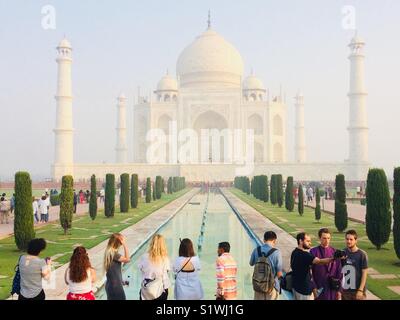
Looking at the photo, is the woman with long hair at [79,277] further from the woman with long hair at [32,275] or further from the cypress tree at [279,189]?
the cypress tree at [279,189]

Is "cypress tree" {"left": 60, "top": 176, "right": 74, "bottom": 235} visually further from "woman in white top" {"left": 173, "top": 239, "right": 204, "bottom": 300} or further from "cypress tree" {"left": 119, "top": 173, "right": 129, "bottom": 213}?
"woman in white top" {"left": 173, "top": 239, "right": 204, "bottom": 300}

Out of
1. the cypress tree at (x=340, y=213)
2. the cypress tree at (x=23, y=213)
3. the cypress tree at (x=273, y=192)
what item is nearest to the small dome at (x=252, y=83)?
the cypress tree at (x=273, y=192)

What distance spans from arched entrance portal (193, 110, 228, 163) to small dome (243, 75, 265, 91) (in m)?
4.09

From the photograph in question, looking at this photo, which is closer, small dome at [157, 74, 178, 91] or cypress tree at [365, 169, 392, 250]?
cypress tree at [365, 169, 392, 250]

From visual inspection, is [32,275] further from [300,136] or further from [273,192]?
[300,136]

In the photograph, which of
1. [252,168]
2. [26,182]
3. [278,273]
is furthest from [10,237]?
[252,168]

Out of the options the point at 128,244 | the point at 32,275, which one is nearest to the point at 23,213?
the point at 128,244

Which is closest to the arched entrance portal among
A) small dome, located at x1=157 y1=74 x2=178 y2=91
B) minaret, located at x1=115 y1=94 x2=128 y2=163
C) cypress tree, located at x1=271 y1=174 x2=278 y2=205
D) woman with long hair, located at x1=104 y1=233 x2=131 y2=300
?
small dome, located at x1=157 y1=74 x2=178 y2=91

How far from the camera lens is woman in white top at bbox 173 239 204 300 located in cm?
383

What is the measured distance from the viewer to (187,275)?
12.7ft

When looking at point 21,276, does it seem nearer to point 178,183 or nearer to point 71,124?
point 178,183

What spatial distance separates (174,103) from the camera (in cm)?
4500

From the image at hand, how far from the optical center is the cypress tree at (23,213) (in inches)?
341

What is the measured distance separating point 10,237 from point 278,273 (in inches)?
310
